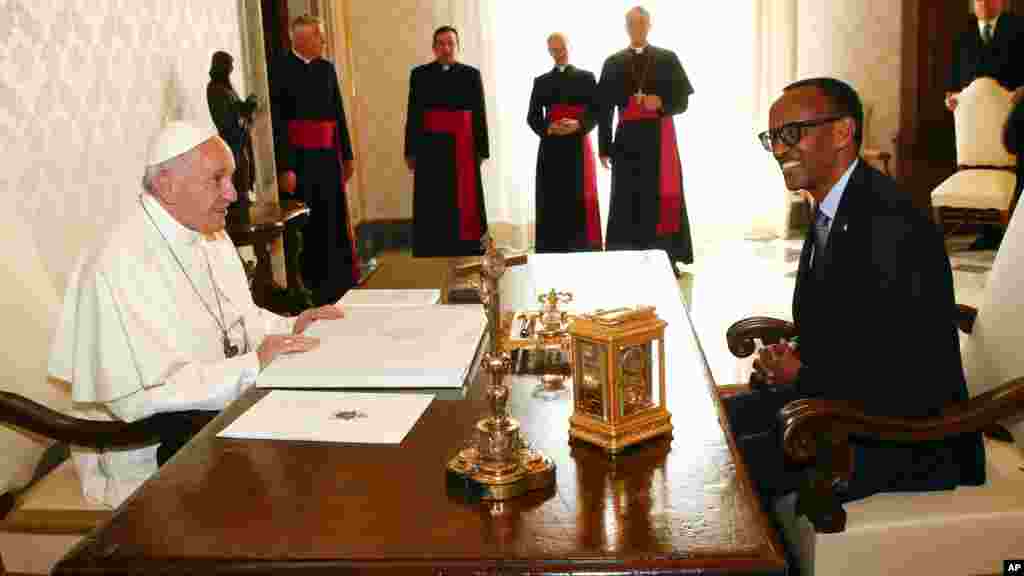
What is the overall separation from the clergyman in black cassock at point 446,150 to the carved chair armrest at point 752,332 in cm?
504

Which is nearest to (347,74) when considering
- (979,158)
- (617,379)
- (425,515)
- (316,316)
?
(979,158)

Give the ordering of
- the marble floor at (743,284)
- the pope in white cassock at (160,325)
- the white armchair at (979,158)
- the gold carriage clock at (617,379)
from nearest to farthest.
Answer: the gold carriage clock at (617,379) < the pope in white cassock at (160,325) < the marble floor at (743,284) < the white armchair at (979,158)

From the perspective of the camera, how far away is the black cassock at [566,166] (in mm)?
7625

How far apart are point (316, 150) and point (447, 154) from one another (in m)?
1.15

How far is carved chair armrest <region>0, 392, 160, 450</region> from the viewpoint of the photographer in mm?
2256

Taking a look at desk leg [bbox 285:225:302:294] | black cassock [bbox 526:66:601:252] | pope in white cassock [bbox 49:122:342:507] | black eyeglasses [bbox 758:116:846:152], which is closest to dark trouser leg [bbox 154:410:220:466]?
pope in white cassock [bbox 49:122:342:507]

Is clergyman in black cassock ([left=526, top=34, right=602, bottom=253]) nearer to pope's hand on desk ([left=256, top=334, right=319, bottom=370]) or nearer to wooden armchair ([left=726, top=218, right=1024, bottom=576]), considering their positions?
pope's hand on desk ([left=256, top=334, right=319, bottom=370])

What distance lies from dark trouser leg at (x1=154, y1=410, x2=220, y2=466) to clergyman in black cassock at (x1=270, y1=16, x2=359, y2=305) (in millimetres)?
4585

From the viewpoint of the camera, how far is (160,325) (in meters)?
2.56

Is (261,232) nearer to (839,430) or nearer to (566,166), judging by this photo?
(839,430)

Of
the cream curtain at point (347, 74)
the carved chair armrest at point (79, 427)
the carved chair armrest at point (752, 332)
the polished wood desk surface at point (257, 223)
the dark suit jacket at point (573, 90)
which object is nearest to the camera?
the carved chair armrest at point (79, 427)

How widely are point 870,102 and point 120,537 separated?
8.50 m

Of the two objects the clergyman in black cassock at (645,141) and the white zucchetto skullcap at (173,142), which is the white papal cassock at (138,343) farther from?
the clergyman in black cassock at (645,141)

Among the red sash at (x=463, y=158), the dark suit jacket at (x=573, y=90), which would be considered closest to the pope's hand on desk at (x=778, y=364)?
the dark suit jacket at (x=573, y=90)
